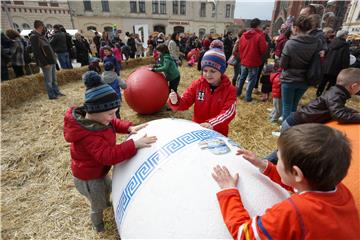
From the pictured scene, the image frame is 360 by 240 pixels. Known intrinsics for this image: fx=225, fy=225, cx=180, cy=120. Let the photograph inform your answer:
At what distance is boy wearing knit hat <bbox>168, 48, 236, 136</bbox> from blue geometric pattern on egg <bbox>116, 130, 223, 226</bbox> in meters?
0.74

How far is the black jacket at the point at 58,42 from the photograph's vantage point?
9.79 m

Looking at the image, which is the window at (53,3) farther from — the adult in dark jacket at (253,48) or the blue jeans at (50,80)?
the adult in dark jacket at (253,48)

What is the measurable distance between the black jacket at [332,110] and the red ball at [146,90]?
349 cm

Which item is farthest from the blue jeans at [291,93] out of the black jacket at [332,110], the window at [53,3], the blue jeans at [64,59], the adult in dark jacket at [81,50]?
the window at [53,3]

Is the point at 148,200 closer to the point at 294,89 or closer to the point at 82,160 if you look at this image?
the point at 82,160

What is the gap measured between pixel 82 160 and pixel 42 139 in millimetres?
3660

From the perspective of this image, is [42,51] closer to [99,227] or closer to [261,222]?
[99,227]

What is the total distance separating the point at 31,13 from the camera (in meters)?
32.9

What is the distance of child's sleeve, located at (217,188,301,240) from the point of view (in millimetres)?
1105

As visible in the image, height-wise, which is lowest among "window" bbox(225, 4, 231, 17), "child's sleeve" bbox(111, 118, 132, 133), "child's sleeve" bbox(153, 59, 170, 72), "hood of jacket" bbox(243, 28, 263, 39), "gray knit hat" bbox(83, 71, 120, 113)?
"child's sleeve" bbox(153, 59, 170, 72)

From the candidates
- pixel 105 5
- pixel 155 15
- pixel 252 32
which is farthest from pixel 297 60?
pixel 105 5

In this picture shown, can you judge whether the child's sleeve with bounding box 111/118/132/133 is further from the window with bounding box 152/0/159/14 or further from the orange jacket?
the window with bounding box 152/0/159/14

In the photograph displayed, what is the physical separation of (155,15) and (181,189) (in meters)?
43.1

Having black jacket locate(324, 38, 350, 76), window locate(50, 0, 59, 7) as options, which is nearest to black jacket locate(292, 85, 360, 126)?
black jacket locate(324, 38, 350, 76)
